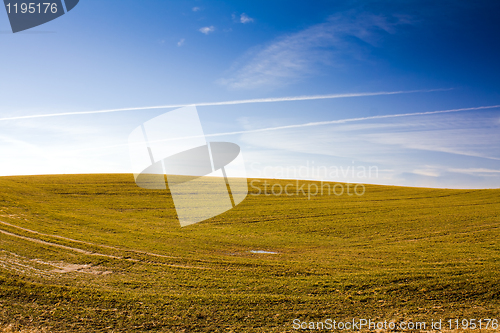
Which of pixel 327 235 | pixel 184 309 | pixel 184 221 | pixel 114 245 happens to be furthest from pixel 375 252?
pixel 184 221

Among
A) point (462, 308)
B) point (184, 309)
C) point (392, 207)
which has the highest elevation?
point (184, 309)

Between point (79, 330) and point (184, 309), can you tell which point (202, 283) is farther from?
point (79, 330)

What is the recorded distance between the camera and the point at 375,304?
10.5 m

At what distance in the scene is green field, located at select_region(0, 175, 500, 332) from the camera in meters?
9.74

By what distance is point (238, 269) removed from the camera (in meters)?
14.5

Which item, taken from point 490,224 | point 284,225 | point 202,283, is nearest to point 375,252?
point 284,225

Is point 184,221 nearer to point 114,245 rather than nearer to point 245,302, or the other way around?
point 114,245

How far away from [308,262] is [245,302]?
21.2 feet

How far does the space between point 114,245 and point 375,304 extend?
1678cm

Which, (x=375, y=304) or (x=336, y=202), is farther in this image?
(x=336, y=202)

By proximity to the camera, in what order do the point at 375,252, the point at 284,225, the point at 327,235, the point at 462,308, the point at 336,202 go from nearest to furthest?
the point at 462,308 < the point at 375,252 < the point at 327,235 < the point at 284,225 < the point at 336,202

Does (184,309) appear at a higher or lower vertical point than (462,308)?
higher

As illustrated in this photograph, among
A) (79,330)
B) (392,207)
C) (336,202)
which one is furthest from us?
(336,202)

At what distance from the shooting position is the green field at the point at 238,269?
32.0 ft
